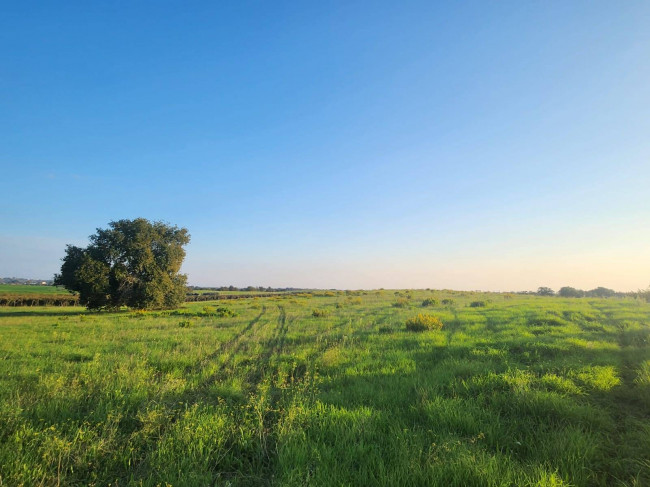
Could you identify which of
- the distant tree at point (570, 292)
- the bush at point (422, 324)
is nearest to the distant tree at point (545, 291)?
the distant tree at point (570, 292)

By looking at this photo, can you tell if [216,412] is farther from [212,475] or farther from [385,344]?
[385,344]

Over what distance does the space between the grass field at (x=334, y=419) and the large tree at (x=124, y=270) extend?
86.9 feet

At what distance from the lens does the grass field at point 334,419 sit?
3.95 meters

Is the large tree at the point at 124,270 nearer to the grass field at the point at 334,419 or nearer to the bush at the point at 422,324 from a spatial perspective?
the grass field at the point at 334,419

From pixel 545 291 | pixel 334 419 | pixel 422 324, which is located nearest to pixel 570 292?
pixel 545 291

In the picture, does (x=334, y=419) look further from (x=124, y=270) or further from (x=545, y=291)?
(x=545, y=291)

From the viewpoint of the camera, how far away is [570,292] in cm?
6384

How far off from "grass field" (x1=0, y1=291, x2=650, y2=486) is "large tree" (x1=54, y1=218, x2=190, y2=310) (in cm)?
2647

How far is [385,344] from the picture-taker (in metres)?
11.9

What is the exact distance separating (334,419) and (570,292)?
78622 millimetres

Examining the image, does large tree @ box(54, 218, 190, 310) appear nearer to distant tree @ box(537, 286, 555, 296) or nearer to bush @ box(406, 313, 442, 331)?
bush @ box(406, 313, 442, 331)

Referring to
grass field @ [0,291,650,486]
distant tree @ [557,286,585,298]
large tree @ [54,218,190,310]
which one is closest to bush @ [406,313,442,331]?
grass field @ [0,291,650,486]

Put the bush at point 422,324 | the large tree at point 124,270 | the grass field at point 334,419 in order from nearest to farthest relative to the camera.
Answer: the grass field at point 334,419, the bush at point 422,324, the large tree at point 124,270

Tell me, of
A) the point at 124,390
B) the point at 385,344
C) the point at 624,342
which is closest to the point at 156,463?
the point at 124,390
